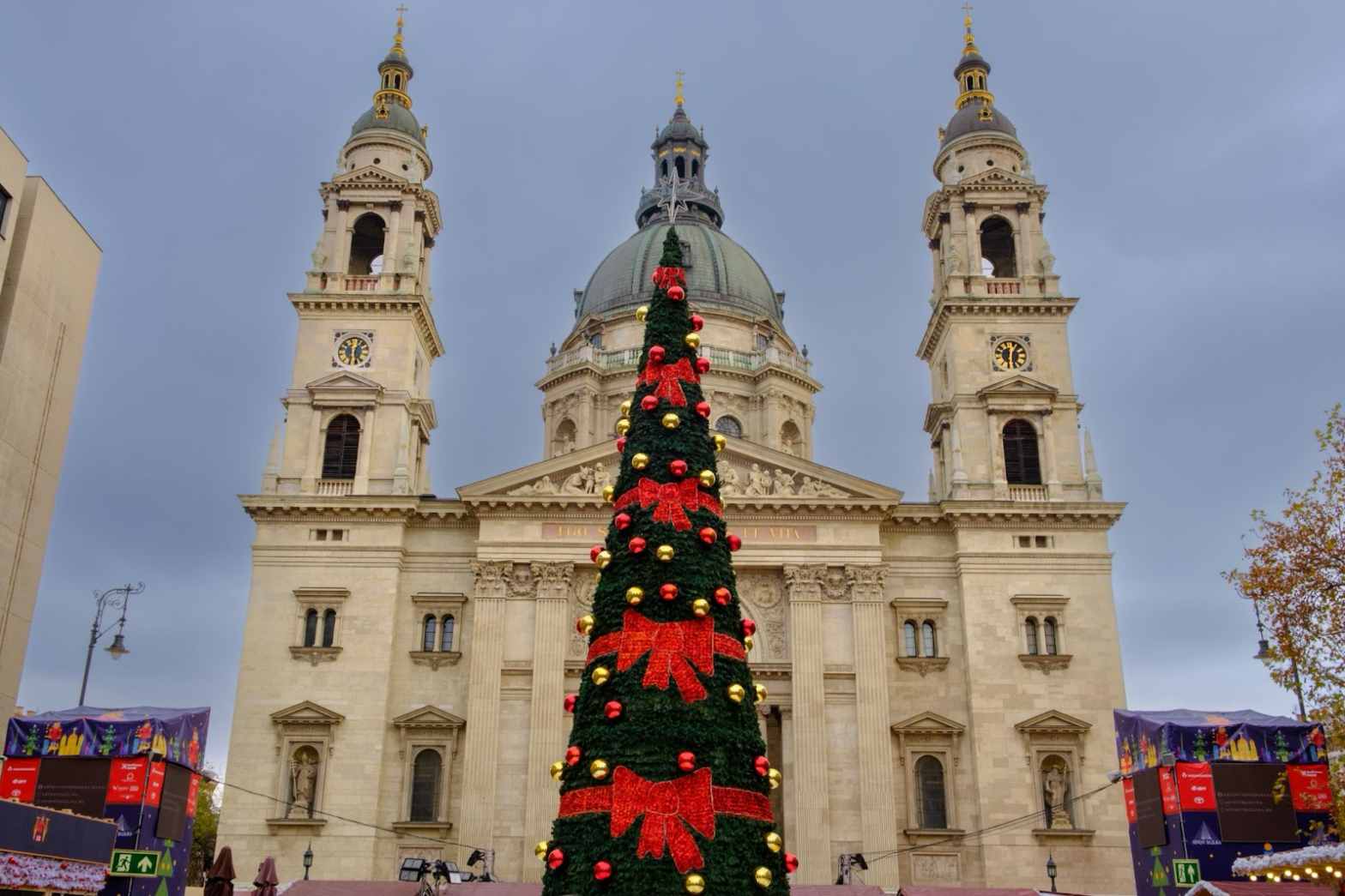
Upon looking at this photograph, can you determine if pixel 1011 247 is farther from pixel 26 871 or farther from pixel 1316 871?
pixel 26 871

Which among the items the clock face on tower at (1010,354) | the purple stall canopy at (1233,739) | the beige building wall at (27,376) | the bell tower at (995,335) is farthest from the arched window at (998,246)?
the beige building wall at (27,376)

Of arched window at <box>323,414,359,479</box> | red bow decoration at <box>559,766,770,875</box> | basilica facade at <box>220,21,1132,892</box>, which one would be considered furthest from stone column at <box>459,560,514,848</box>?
red bow decoration at <box>559,766,770,875</box>

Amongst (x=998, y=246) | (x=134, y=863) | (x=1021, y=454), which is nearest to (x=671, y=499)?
(x=134, y=863)

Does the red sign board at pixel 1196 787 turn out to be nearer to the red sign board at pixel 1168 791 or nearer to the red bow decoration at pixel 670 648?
the red sign board at pixel 1168 791

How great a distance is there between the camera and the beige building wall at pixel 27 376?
71.3 ft

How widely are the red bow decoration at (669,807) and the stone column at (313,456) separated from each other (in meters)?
31.4

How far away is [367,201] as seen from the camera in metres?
50.2

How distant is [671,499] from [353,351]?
32513 millimetres

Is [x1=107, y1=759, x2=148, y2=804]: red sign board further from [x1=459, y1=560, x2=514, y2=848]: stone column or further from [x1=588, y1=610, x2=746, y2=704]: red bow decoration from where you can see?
[x1=459, y1=560, x2=514, y2=848]: stone column

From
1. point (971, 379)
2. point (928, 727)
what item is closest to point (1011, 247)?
point (971, 379)

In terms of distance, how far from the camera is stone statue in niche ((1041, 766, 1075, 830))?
134 feet

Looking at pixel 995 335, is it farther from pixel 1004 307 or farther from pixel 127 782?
pixel 127 782

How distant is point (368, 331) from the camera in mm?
48188

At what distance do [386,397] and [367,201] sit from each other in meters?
8.61
